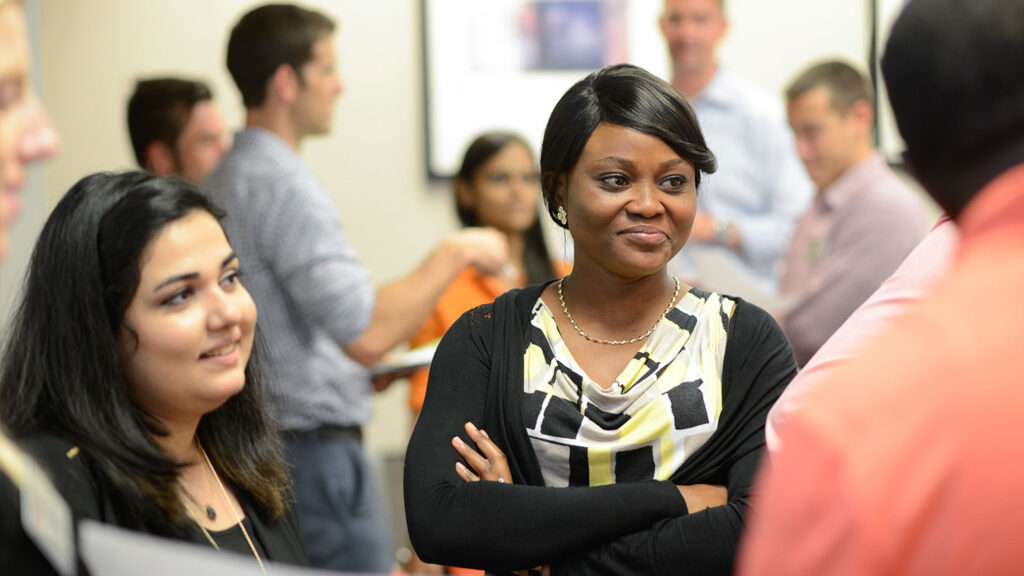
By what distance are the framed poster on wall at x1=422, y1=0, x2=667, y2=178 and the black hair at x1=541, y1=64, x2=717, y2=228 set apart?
2948mm

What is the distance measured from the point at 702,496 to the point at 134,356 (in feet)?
2.59

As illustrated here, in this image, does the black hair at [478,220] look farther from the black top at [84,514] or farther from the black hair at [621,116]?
the black top at [84,514]

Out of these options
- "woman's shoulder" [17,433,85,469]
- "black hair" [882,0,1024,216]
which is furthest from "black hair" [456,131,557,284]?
"black hair" [882,0,1024,216]

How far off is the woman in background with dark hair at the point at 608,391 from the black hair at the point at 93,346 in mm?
377

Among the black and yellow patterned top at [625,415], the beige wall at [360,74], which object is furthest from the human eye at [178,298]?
the beige wall at [360,74]

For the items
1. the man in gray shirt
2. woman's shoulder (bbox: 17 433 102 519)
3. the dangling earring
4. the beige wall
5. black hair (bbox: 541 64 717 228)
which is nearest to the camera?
woman's shoulder (bbox: 17 433 102 519)

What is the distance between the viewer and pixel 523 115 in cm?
469

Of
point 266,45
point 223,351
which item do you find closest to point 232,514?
point 223,351

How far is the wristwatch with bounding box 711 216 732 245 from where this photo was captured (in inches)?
134

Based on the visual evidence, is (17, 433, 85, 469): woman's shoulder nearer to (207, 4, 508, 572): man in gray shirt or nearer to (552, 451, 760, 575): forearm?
(552, 451, 760, 575): forearm

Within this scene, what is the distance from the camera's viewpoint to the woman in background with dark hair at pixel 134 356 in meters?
1.44

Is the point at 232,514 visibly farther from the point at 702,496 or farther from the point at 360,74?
the point at 360,74

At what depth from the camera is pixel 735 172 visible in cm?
352

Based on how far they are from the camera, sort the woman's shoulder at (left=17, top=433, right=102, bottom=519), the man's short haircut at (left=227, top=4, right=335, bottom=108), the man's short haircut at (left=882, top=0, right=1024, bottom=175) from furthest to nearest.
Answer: the man's short haircut at (left=227, top=4, right=335, bottom=108)
the woman's shoulder at (left=17, top=433, right=102, bottom=519)
the man's short haircut at (left=882, top=0, right=1024, bottom=175)
